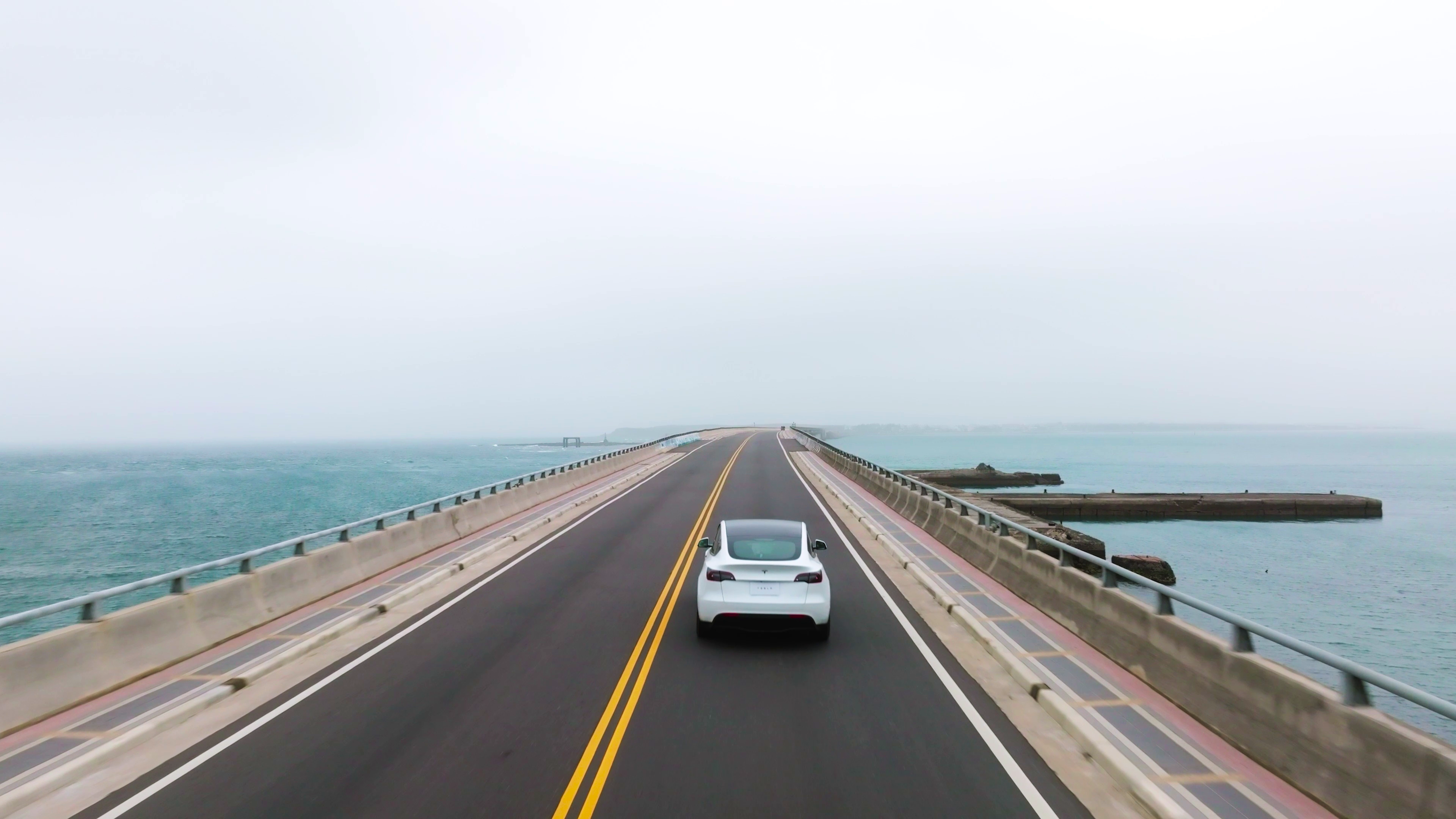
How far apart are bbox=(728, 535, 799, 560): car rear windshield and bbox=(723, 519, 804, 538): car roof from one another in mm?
48

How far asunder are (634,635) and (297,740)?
442cm


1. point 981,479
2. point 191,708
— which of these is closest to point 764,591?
point 191,708

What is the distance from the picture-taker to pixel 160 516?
74.1 meters

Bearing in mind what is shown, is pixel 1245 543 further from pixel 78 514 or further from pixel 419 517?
pixel 78 514

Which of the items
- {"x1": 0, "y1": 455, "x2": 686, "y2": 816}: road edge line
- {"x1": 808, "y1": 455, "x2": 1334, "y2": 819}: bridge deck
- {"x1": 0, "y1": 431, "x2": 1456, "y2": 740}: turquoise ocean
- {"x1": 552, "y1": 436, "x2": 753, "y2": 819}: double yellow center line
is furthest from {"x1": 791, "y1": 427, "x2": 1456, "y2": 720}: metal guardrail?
{"x1": 0, "y1": 431, "x2": 1456, "y2": 740}: turquoise ocean

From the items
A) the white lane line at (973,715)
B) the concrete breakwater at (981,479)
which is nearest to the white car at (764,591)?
the white lane line at (973,715)

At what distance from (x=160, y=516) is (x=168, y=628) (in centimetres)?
8042

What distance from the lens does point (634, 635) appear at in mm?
10680

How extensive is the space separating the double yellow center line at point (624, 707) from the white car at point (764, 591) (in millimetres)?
939

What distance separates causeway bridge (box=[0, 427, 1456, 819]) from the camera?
5855mm

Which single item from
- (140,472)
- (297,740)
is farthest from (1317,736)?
(140,472)

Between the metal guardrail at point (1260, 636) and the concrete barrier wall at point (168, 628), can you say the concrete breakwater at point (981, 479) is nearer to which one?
the metal guardrail at point (1260, 636)

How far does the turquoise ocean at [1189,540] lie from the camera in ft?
92.0

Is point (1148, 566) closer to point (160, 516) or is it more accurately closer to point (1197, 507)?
point (1197, 507)
